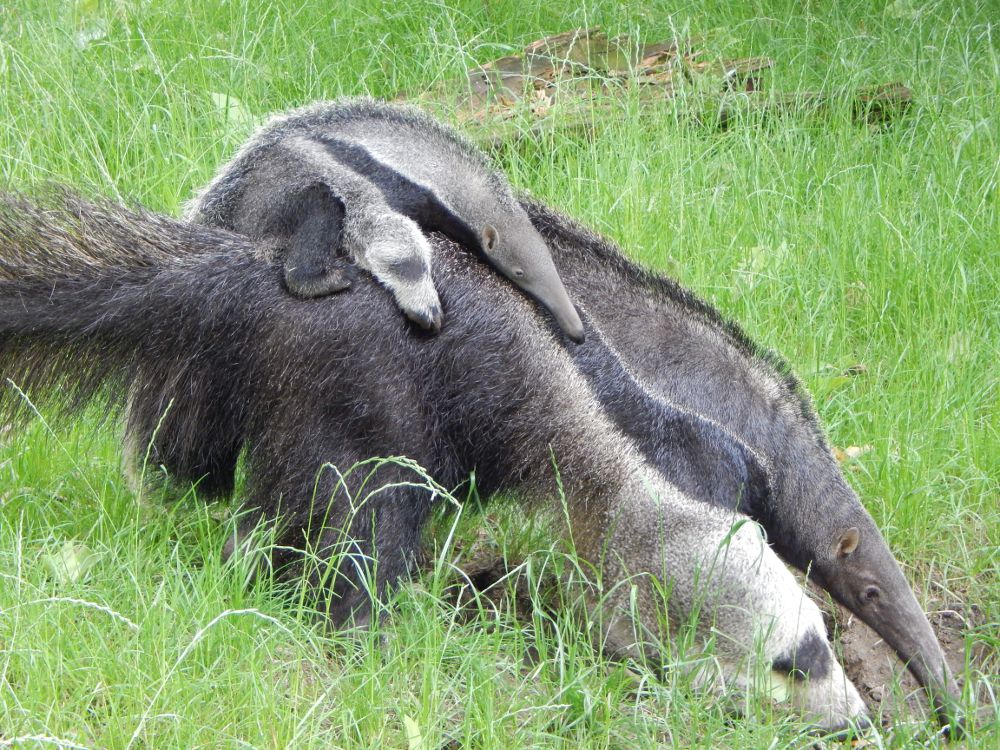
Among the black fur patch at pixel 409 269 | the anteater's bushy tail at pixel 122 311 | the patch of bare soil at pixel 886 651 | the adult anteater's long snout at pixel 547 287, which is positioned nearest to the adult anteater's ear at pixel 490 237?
the adult anteater's long snout at pixel 547 287

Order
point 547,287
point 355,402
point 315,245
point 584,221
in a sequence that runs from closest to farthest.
→ point 355,402 → point 315,245 → point 547,287 → point 584,221

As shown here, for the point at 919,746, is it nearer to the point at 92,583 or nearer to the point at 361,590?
the point at 361,590

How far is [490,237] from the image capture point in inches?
167

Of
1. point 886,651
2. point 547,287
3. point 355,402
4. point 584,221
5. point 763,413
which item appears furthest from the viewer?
point 584,221

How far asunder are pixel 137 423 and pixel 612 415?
163 cm

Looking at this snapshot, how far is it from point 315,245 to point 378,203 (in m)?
0.31

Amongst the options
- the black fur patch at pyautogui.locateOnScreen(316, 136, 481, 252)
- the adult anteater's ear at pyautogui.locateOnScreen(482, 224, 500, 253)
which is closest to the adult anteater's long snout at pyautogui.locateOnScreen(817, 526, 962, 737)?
the adult anteater's ear at pyautogui.locateOnScreen(482, 224, 500, 253)

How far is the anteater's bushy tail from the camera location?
12.4 ft

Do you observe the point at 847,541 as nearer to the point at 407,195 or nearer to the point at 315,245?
the point at 407,195

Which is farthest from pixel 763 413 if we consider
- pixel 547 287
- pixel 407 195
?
pixel 407 195

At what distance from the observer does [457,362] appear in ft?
12.9

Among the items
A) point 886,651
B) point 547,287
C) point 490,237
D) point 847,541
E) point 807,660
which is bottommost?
point 886,651

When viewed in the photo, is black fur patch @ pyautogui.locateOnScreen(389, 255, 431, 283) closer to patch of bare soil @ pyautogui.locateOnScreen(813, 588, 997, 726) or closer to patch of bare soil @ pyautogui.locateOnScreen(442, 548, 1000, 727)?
patch of bare soil @ pyautogui.locateOnScreen(442, 548, 1000, 727)

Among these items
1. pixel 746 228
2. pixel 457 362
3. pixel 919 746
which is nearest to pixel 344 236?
pixel 457 362
